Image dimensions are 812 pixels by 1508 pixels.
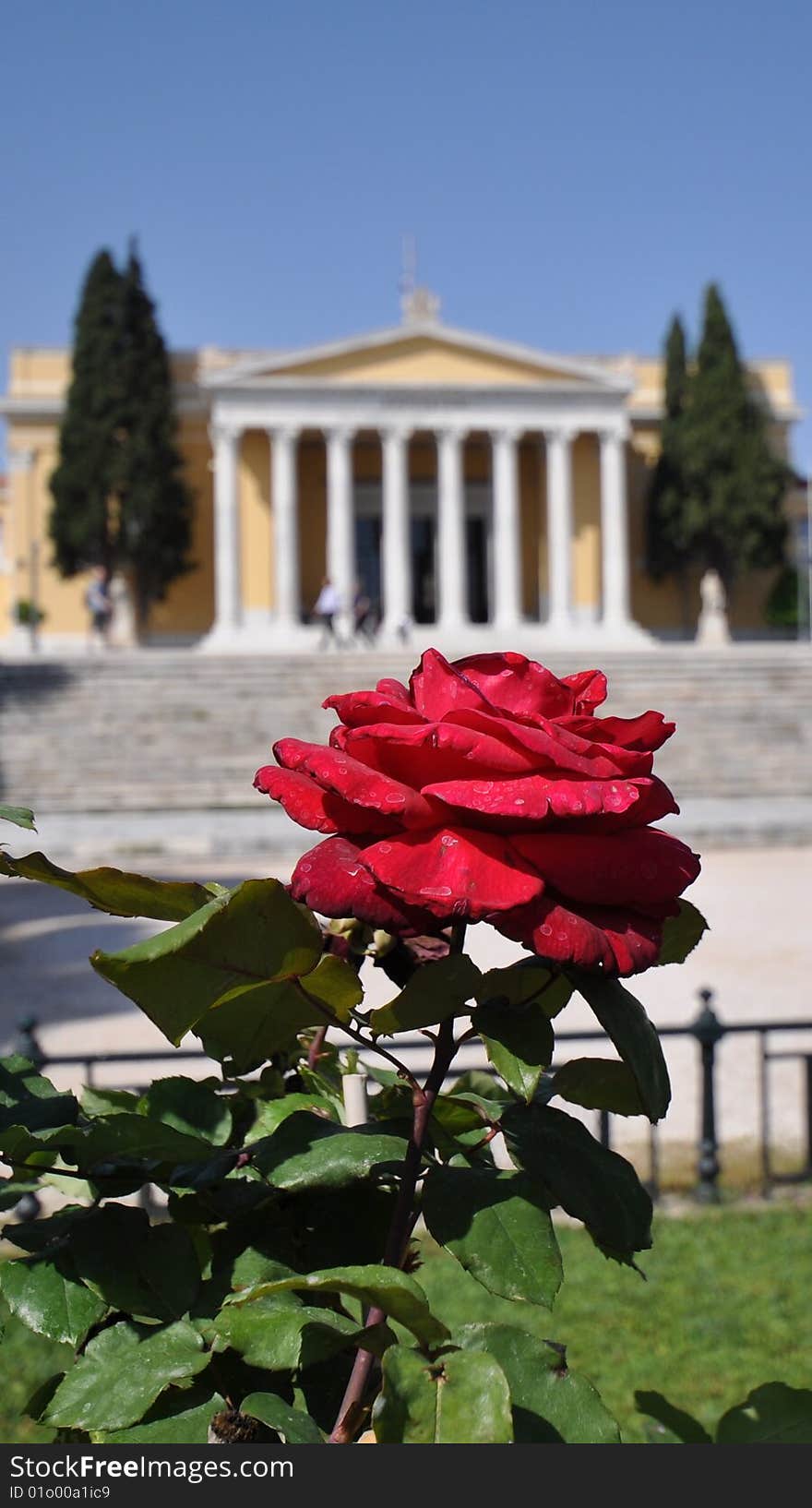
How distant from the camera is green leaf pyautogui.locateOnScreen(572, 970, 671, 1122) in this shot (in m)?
0.72

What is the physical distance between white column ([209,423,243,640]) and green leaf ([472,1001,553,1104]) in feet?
105

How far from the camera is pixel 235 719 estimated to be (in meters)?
→ 19.4

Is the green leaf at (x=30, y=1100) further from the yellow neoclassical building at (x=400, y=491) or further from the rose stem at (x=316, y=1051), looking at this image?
the yellow neoclassical building at (x=400, y=491)

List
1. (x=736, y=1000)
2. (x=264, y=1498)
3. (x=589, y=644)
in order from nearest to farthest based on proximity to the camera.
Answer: (x=264, y=1498)
(x=736, y=1000)
(x=589, y=644)

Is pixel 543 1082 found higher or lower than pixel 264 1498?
higher

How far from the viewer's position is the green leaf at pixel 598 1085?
86 centimetres

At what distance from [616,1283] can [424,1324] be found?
352 cm

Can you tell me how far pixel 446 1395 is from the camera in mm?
674

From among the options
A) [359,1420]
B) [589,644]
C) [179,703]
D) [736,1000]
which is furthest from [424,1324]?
[589,644]

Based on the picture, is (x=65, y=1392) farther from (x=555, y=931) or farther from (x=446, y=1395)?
(x=555, y=931)

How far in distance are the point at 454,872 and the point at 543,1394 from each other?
1.06 ft

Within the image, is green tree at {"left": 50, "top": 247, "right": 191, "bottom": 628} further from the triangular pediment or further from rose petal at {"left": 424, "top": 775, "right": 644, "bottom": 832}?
rose petal at {"left": 424, "top": 775, "right": 644, "bottom": 832}

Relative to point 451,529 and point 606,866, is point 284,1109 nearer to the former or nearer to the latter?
point 606,866

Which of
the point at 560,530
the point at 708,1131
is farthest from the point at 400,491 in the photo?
the point at 708,1131
